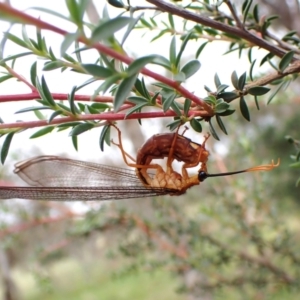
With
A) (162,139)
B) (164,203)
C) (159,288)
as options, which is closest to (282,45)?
(162,139)

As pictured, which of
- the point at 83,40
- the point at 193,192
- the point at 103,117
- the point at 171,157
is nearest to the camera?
the point at 83,40

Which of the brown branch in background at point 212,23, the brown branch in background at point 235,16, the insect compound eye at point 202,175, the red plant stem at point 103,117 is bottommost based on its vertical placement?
the insect compound eye at point 202,175

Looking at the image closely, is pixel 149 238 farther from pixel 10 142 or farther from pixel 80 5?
pixel 80 5

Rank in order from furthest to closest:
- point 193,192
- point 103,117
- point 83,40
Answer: point 193,192, point 103,117, point 83,40

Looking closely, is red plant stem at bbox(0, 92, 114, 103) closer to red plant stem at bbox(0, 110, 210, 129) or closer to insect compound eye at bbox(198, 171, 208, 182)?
red plant stem at bbox(0, 110, 210, 129)

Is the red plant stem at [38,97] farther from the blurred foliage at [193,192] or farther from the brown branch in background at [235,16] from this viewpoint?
the brown branch in background at [235,16]

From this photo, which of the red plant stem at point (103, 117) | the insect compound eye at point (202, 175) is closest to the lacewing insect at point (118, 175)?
the insect compound eye at point (202, 175)

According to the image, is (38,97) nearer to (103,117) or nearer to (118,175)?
(103,117)

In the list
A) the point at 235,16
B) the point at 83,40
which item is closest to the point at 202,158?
the point at 235,16
